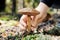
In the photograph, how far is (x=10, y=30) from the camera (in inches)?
53.7

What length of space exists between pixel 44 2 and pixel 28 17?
0.16 m

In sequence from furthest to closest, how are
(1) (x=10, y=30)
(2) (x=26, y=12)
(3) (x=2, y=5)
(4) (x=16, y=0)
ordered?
(3) (x=2, y=5)
(4) (x=16, y=0)
(1) (x=10, y=30)
(2) (x=26, y=12)

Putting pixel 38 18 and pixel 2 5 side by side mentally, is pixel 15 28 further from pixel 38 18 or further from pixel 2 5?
pixel 2 5

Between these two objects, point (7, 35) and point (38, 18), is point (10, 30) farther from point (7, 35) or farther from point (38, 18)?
point (38, 18)

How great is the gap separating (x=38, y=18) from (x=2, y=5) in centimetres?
143

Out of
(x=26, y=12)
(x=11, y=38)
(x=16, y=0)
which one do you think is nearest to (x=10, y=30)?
(x=11, y=38)

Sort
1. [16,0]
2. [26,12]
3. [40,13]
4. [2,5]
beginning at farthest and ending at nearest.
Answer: [2,5] → [16,0] → [40,13] → [26,12]

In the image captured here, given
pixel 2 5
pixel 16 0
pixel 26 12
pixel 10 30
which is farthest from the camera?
pixel 2 5

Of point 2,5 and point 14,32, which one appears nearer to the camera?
point 14,32

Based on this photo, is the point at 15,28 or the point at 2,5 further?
the point at 2,5

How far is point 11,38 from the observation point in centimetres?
121

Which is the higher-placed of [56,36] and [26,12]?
[26,12]

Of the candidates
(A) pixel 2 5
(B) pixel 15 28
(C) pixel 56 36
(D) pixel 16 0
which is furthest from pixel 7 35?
(A) pixel 2 5

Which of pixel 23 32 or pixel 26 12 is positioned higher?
pixel 26 12
